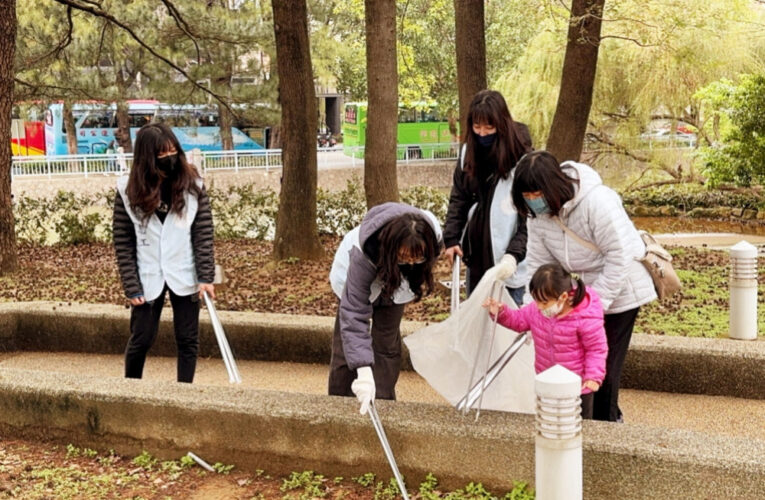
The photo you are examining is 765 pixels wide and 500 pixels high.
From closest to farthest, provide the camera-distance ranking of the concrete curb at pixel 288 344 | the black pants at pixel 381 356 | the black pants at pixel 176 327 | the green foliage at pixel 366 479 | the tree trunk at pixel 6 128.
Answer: the green foliage at pixel 366 479, the black pants at pixel 381 356, the black pants at pixel 176 327, the concrete curb at pixel 288 344, the tree trunk at pixel 6 128

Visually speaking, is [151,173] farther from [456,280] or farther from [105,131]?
[105,131]

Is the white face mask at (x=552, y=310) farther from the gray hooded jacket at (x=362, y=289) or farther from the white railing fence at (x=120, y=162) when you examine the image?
the white railing fence at (x=120, y=162)

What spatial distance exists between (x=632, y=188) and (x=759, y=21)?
4.92 m

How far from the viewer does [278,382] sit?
6.09m

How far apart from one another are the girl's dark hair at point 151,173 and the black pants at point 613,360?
2.28 metres

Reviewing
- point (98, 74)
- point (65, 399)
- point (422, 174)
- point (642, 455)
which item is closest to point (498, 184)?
point (642, 455)

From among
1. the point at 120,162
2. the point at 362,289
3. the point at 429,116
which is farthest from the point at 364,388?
the point at 429,116

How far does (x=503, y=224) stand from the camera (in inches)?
183

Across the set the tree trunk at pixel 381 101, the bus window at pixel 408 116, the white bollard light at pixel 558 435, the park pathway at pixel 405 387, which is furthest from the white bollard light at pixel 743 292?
the bus window at pixel 408 116

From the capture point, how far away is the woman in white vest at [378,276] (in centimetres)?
368

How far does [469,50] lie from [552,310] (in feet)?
23.8

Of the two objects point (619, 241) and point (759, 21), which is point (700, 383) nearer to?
point (619, 241)

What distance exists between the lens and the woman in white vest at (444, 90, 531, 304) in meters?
4.45

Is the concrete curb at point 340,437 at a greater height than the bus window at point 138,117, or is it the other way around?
the bus window at point 138,117
